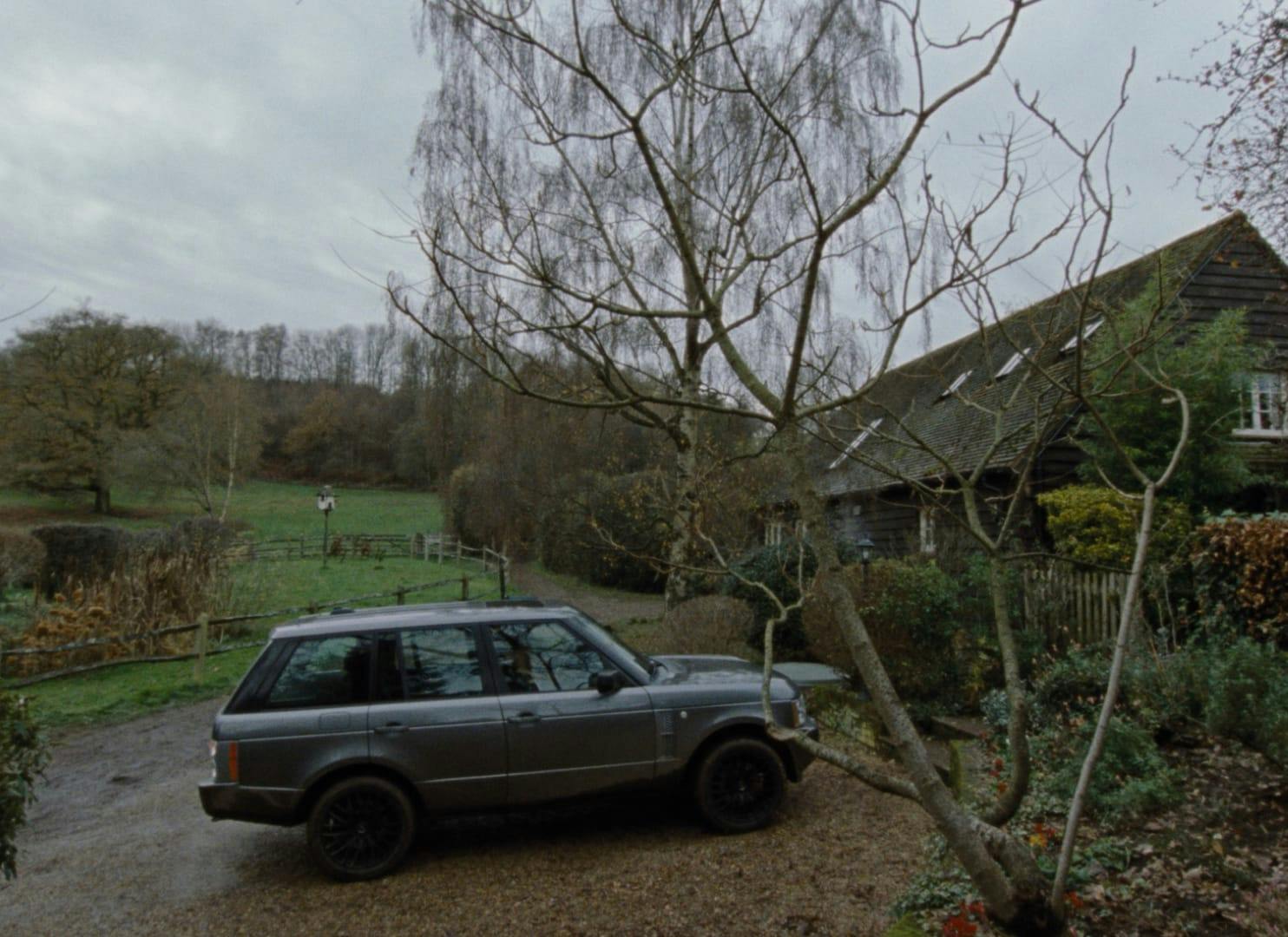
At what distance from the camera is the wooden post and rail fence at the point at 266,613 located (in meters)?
11.7

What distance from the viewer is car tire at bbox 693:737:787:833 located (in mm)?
5746

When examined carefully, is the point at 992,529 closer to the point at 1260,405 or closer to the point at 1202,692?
the point at 1260,405

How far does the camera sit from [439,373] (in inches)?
498

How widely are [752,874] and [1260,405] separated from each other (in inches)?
565

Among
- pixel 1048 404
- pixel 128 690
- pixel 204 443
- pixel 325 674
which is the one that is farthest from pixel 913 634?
pixel 204 443

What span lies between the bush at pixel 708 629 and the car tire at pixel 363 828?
Answer: 185 inches

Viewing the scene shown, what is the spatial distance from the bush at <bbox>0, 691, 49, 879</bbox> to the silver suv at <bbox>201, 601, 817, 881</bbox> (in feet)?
4.81

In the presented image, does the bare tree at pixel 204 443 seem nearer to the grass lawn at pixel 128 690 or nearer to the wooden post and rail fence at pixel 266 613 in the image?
the wooden post and rail fence at pixel 266 613

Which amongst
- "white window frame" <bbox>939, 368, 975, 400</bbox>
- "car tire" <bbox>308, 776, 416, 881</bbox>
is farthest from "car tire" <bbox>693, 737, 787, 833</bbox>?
"white window frame" <bbox>939, 368, 975, 400</bbox>

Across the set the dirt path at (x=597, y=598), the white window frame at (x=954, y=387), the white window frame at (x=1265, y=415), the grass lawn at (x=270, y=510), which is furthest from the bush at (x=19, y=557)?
the grass lawn at (x=270, y=510)

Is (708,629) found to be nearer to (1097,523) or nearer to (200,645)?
(1097,523)

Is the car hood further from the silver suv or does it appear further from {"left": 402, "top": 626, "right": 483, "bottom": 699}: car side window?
{"left": 402, "top": 626, "right": 483, "bottom": 699}: car side window

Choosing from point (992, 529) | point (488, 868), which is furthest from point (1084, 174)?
point (992, 529)

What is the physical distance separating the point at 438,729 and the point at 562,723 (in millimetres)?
792
